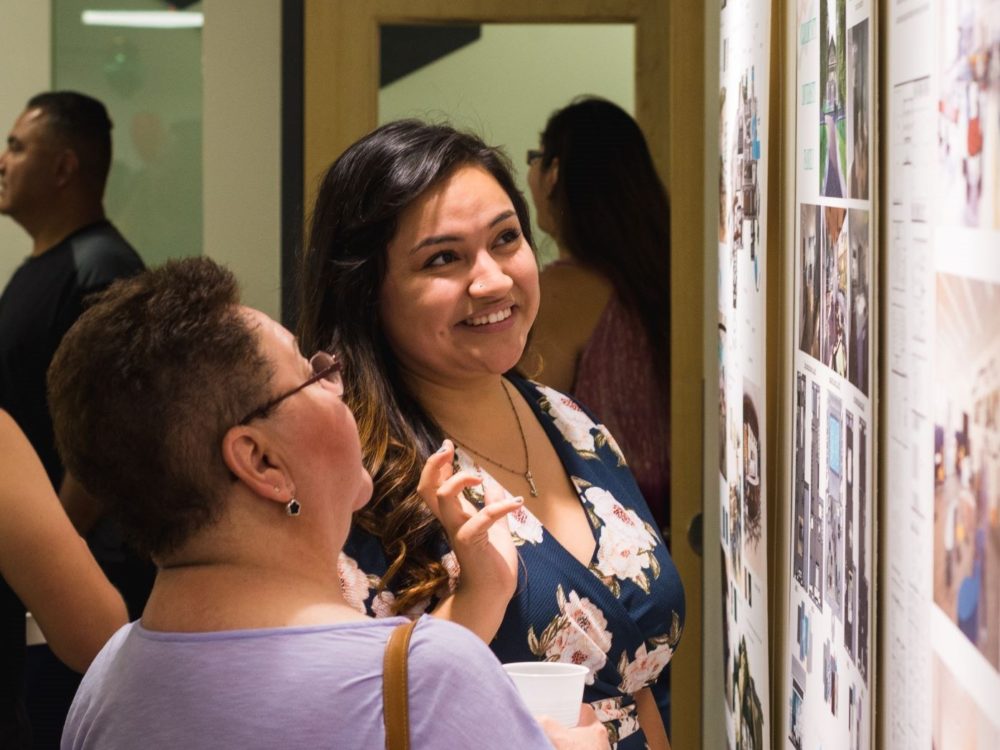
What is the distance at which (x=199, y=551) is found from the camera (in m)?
1.29

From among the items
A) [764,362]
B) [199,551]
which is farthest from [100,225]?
[199,551]

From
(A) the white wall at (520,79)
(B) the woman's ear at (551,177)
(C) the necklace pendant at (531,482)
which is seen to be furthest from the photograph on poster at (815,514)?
(A) the white wall at (520,79)

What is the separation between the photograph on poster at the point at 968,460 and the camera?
1002mm

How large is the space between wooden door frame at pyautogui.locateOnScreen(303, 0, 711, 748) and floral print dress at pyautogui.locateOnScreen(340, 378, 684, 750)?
1.01 meters

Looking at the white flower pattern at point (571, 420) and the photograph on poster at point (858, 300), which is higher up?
the photograph on poster at point (858, 300)

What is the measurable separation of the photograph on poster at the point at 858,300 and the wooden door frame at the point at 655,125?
159 cm

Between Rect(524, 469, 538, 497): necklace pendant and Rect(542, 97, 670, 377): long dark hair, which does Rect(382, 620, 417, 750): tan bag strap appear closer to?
Rect(524, 469, 538, 497): necklace pendant

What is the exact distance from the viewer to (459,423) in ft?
6.64

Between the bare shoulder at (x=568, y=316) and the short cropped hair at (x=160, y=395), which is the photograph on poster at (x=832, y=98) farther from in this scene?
the bare shoulder at (x=568, y=316)

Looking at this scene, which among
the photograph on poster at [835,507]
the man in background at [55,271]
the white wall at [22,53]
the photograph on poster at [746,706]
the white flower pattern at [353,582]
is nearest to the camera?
the photograph on poster at [835,507]

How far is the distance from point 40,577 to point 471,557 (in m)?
0.69

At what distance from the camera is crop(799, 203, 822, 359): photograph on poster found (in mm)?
1638

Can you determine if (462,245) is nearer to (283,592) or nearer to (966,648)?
(283,592)

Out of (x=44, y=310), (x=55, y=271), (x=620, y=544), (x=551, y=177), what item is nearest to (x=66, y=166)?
(x=55, y=271)
